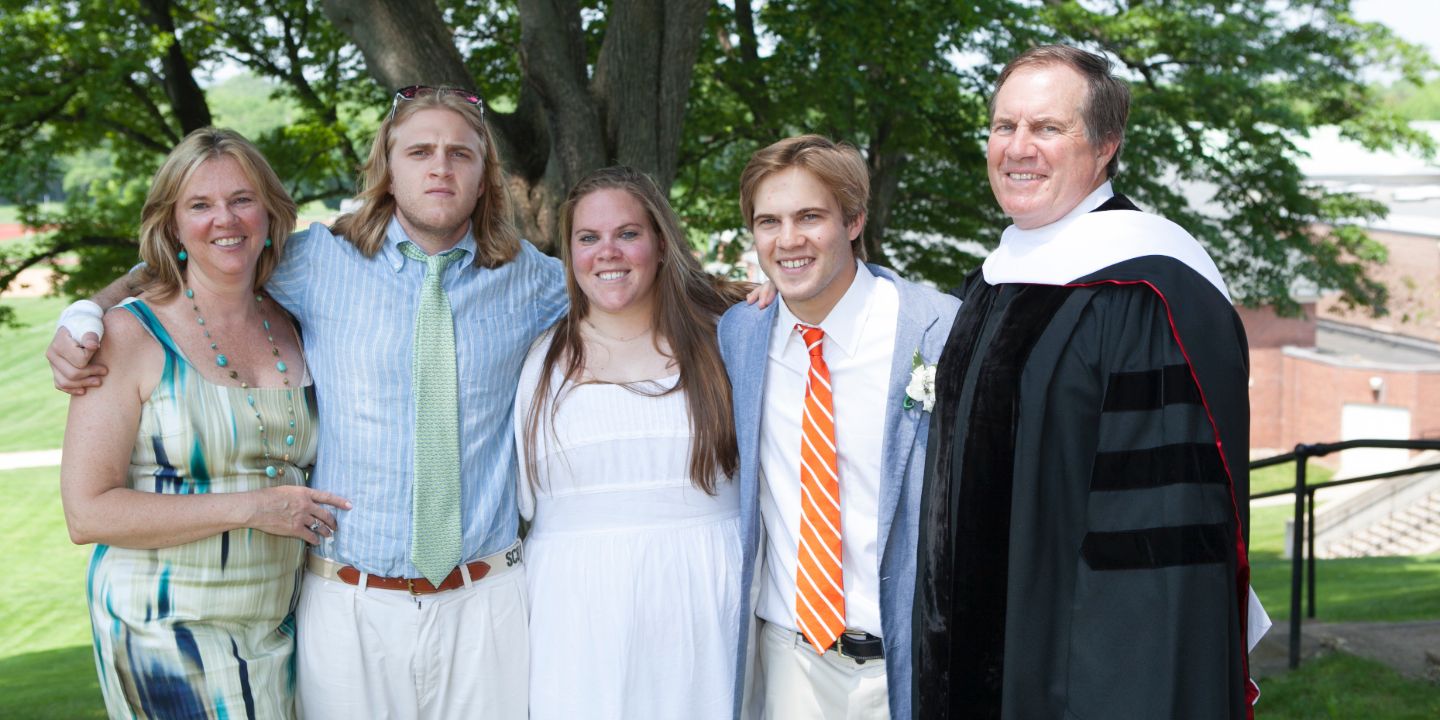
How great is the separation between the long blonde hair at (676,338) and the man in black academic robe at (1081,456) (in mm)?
789

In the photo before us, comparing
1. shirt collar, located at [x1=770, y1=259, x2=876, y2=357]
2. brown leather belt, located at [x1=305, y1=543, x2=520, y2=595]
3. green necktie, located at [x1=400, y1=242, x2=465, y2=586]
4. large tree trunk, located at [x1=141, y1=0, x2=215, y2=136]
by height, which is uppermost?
large tree trunk, located at [x1=141, y1=0, x2=215, y2=136]

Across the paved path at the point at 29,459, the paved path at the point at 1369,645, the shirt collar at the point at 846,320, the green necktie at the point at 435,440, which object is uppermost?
the shirt collar at the point at 846,320

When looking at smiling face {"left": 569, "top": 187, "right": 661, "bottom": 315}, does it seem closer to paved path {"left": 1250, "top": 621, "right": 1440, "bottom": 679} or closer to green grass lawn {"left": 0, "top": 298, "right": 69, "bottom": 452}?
paved path {"left": 1250, "top": 621, "right": 1440, "bottom": 679}

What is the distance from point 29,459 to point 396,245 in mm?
34898

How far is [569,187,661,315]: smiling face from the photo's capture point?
3.64 meters

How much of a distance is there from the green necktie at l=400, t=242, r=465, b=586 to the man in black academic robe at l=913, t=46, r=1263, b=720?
1.42 metres

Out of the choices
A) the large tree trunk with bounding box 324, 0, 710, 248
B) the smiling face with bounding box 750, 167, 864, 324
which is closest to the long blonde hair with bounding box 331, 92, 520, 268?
the smiling face with bounding box 750, 167, 864, 324

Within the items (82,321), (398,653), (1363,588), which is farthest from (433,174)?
(1363,588)

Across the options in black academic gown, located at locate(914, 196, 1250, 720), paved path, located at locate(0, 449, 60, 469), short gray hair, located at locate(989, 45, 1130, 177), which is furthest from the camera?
paved path, located at locate(0, 449, 60, 469)

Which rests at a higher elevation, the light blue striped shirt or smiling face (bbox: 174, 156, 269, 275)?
smiling face (bbox: 174, 156, 269, 275)

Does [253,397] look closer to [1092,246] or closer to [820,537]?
[820,537]

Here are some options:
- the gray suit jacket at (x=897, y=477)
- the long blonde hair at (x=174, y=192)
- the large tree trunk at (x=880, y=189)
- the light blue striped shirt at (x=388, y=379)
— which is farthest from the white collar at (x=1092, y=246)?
the large tree trunk at (x=880, y=189)

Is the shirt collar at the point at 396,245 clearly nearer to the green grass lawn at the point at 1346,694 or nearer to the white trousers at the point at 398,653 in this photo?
the white trousers at the point at 398,653

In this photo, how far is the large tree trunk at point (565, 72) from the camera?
21.8 feet
